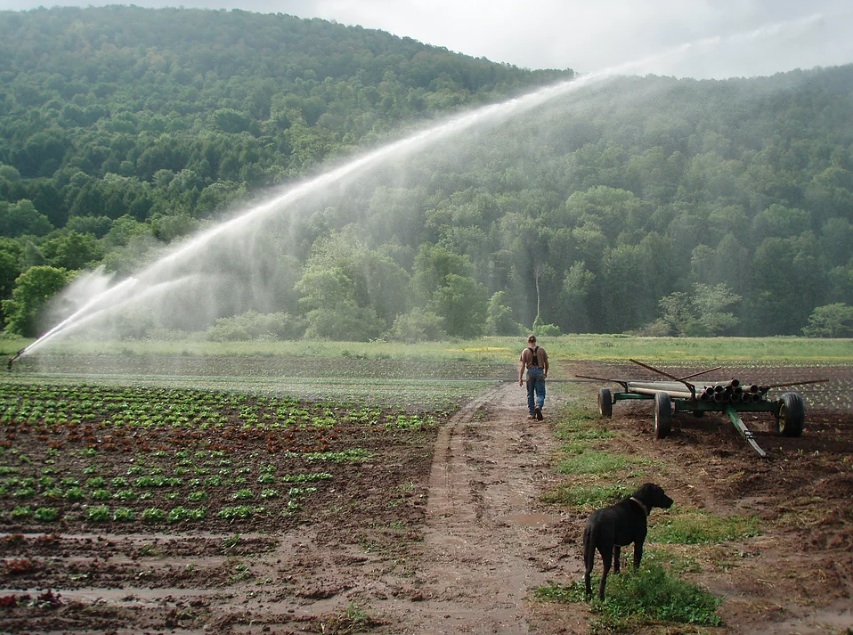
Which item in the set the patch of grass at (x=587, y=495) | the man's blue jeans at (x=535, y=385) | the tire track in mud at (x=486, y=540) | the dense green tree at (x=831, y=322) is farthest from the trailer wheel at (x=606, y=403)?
the dense green tree at (x=831, y=322)

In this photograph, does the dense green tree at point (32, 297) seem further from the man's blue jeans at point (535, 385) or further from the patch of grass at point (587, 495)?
the patch of grass at point (587, 495)

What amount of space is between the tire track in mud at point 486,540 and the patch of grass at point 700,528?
1.17 meters

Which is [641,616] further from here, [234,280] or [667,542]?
[234,280]

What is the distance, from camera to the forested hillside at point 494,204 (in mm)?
69375

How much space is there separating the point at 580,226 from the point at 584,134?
23.6 metres

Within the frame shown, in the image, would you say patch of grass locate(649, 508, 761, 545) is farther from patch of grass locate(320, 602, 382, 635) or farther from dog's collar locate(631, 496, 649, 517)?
patch of grass locate(320, 602, 382, 635)

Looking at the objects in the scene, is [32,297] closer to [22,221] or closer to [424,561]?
[424,561]

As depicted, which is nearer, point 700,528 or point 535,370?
point 700,528

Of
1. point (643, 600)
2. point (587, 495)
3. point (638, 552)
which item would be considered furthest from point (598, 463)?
point (643, 600)

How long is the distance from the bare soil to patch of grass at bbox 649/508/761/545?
0.69 ft

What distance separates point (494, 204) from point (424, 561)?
9767 centimetres

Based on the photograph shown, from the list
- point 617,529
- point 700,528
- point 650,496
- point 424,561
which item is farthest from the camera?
point 700,528

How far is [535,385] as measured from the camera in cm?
1886

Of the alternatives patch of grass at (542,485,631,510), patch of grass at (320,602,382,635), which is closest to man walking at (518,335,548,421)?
patch of grass at (542,485,631,510)
